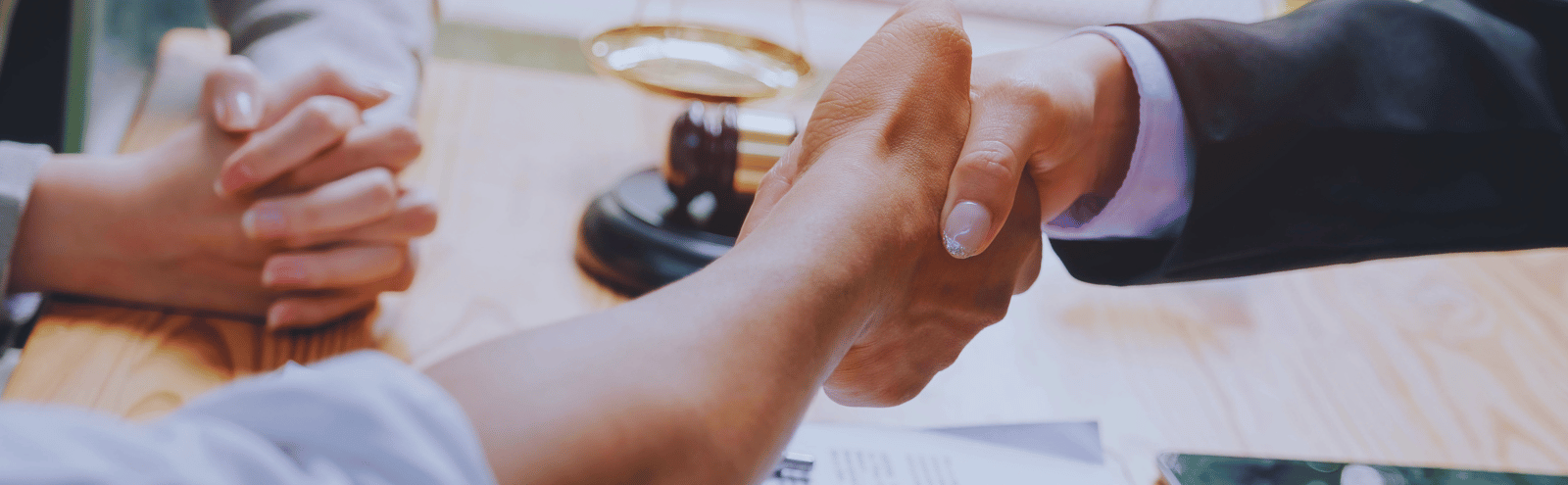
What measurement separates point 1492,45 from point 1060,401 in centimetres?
44

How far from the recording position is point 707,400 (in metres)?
0.33

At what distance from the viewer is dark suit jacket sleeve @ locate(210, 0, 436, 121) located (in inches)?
31.3

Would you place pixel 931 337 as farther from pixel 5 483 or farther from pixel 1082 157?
pixel 5 483

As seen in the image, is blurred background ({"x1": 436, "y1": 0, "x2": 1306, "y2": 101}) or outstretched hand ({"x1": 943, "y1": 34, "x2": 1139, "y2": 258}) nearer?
outstretched hand ({"x1": 943, "y1": 34, "x2": 1139, "y2": 258})

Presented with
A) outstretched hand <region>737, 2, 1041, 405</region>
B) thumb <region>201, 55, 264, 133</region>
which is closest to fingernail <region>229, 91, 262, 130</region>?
thumb <region>201, 55, 264, 133</region>

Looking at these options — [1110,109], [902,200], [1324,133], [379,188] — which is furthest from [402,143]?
[1324,133]

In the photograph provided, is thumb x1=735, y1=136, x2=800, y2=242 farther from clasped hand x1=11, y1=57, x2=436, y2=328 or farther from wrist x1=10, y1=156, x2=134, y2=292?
wrist x1=10, y1=156, x2=134, y2=292

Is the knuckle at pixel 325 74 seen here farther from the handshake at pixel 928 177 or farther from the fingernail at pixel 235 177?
the handshake at pixel 928 177

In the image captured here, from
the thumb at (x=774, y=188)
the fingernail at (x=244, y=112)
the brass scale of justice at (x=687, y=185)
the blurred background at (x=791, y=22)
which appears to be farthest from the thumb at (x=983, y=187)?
the blurred background at (x=791, y=22)

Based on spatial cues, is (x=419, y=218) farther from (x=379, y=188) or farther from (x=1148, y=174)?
(x=1148, y=174)

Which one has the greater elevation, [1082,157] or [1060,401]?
[1082,157]

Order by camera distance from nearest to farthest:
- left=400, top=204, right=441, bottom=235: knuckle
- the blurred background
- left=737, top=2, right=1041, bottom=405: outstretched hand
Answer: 1. left=737, top=2, right=1041, bottom=405: outstretched hand
2. left=400, top=204, right=441, bottom=235: knuckle
3. the blurred background

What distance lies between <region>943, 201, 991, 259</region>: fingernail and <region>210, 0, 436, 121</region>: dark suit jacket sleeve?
52 cm

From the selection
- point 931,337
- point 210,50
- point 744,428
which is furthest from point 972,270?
point 210,50
